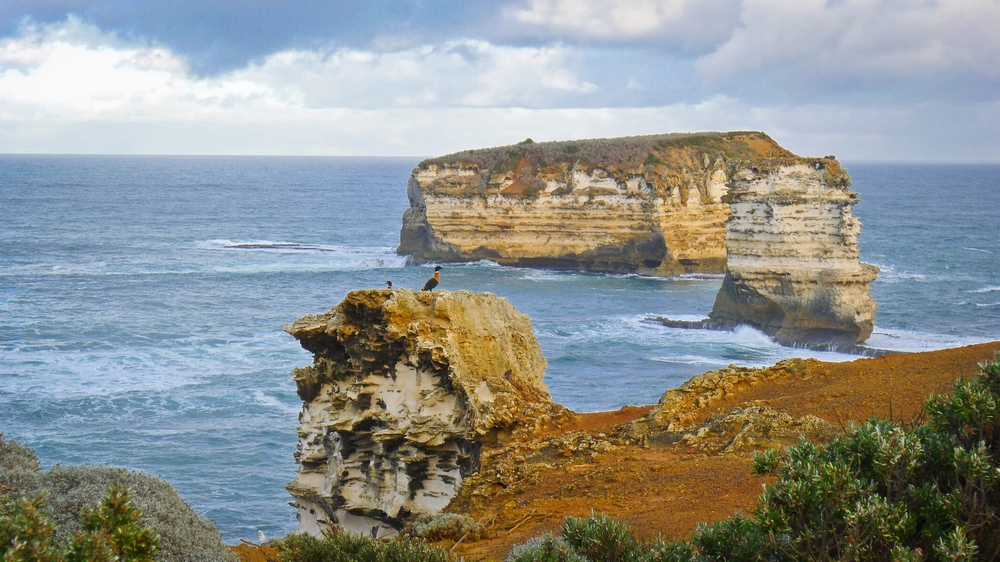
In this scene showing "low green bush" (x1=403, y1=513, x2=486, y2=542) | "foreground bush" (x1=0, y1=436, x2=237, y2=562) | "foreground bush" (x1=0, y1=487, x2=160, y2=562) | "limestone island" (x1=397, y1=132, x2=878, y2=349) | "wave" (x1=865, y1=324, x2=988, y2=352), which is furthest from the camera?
"limestone island" (x1=397, y1=132, x2=878, y2=349)

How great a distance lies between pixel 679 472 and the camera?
13.2 metres

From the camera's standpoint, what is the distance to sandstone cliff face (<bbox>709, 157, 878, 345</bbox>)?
36625 mm

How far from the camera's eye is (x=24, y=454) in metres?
14.1

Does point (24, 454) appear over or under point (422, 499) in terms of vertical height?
over

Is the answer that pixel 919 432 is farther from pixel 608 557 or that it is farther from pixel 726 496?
pixel 726 496

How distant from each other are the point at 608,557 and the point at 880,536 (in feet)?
7.21

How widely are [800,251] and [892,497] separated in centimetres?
3150

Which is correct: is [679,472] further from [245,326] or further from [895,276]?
[895,276]

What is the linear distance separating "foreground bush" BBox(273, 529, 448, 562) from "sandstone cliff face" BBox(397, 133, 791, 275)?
50724mm

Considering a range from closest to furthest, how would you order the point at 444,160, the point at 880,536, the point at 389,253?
the point at 880,536 < the point at 444,160 < the point at 389,253

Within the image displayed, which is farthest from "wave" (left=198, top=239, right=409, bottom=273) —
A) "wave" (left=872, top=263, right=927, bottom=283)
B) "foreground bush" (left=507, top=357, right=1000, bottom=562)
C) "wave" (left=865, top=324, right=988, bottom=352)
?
"foreground bush" (left=507, top=357, right=1000, bottom=562)

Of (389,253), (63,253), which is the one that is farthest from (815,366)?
(63,253)

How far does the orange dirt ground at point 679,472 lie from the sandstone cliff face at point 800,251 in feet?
59.7

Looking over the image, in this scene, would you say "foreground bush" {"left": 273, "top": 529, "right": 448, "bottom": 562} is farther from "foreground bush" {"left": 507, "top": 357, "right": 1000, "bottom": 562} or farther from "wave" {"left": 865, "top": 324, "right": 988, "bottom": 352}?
"wave" {"left": 865, "top": 324, "right": 988, "bottom": 352}
